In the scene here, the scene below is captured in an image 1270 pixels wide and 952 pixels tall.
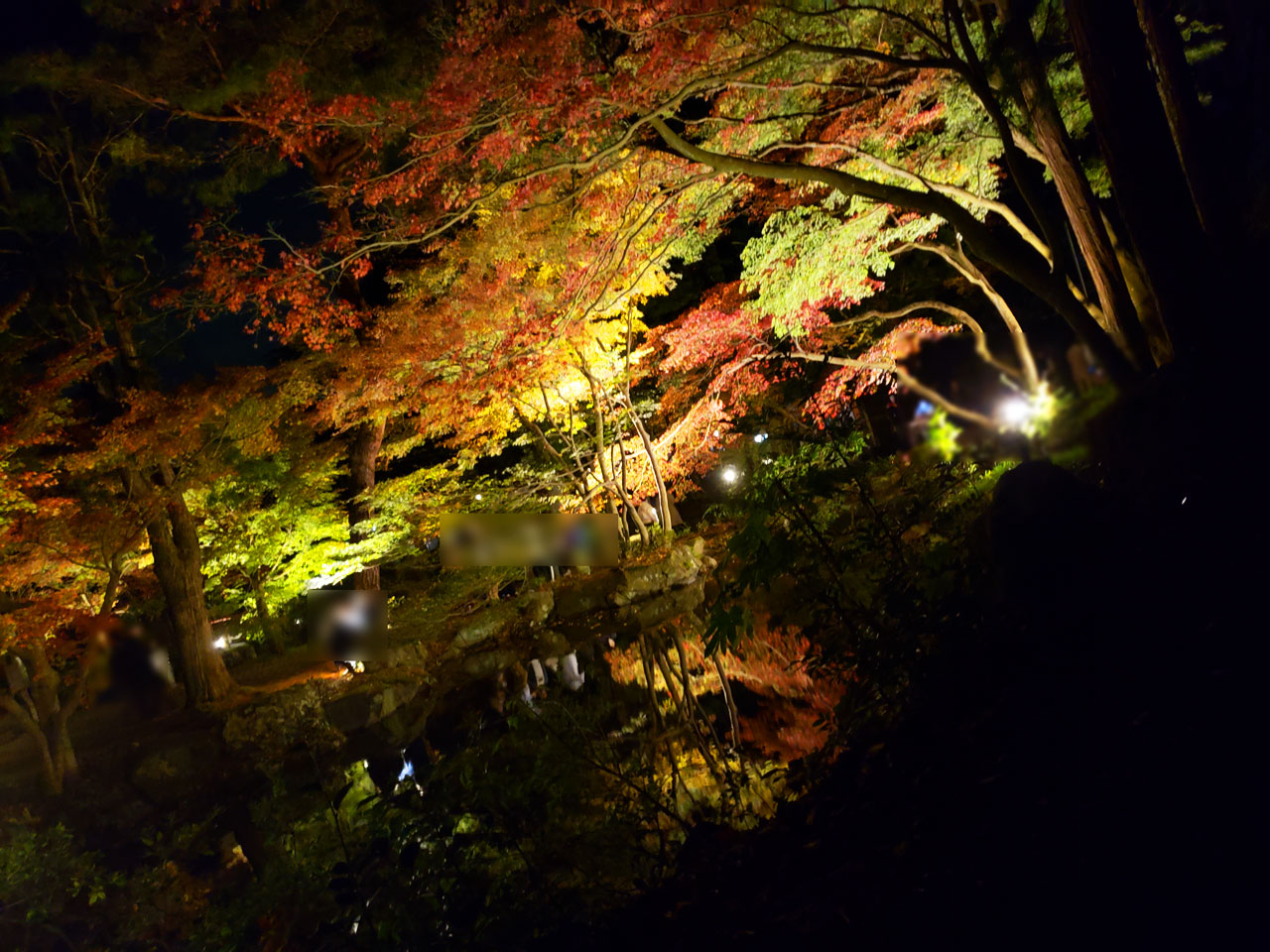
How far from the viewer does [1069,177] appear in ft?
17.1

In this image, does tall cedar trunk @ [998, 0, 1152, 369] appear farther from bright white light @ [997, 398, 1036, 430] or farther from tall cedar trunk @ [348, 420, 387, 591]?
tall cedar trunk @ [348, 420, 387, 591]

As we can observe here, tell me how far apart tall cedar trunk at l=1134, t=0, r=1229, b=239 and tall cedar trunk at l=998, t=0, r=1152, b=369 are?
0.65 meters

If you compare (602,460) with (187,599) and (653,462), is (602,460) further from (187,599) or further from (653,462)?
(187,599)

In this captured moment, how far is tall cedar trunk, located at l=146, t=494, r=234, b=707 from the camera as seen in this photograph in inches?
429

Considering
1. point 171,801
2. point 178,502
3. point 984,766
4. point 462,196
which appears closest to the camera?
point 984,766

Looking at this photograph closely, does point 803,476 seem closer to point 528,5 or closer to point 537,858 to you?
point 537,858

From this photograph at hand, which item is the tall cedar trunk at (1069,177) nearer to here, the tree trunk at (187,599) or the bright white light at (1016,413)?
the bright white light at (1016,413)

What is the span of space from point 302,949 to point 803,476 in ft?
9.81

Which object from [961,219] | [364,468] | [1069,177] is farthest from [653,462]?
[1069,177]

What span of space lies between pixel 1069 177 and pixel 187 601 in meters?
12.9

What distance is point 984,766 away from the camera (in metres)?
2.21

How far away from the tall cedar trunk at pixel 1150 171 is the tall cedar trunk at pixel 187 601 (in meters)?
12.5

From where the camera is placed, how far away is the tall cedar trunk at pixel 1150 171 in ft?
13.3

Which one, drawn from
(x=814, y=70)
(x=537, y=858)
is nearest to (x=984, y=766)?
(x=537, y=858)
